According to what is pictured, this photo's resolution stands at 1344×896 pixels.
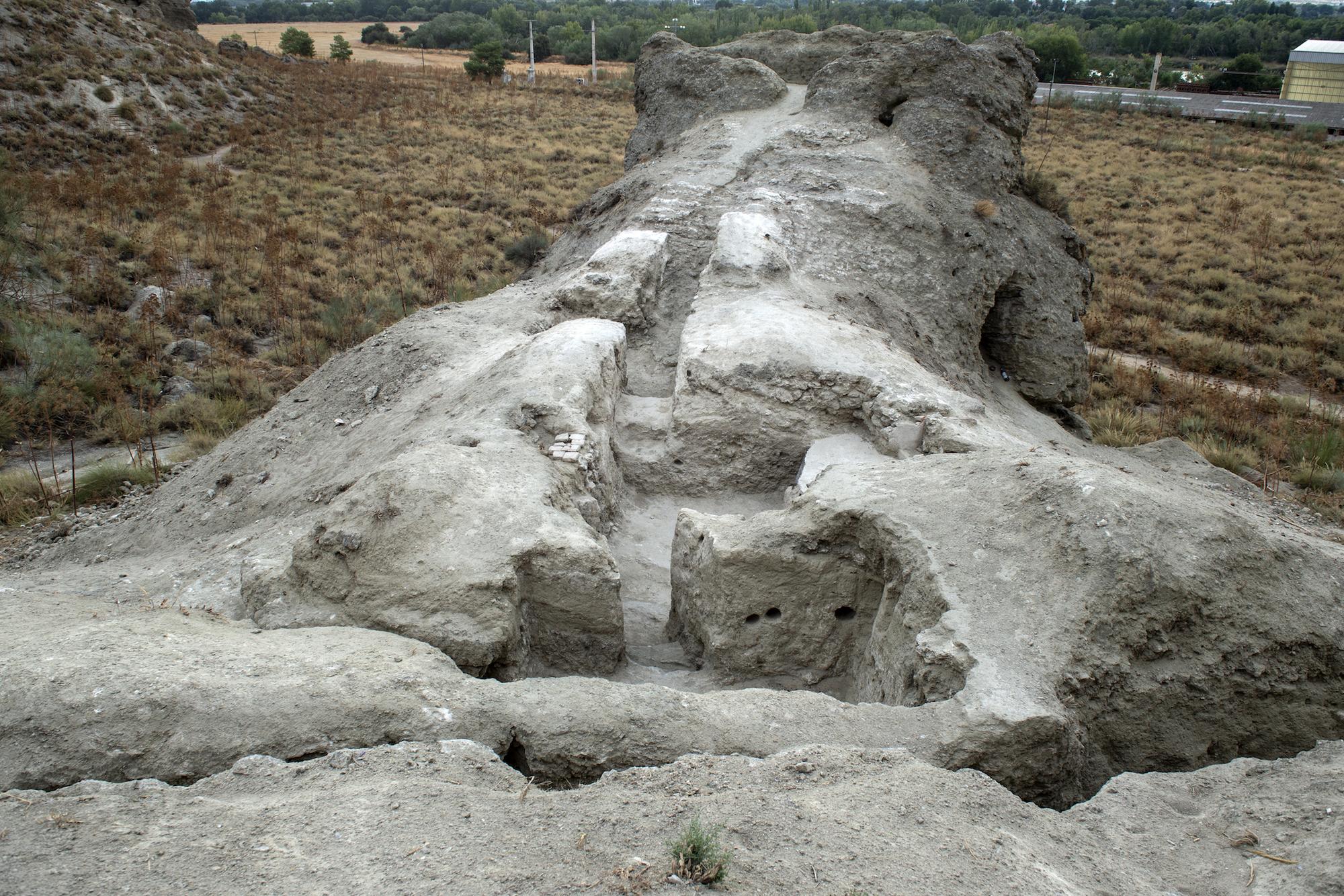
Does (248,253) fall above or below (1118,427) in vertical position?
above

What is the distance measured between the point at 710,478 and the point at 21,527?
6.18 m

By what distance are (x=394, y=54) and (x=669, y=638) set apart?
5472 cm

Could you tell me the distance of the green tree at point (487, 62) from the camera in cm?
3972

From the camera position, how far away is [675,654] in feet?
17.2

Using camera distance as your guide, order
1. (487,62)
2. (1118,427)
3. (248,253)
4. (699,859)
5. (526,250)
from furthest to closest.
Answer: (487,62) → (526,250) → (248,253) → (1118,427) → (699,859)

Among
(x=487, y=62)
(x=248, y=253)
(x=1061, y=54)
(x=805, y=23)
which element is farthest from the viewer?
(x=1061, y=54)

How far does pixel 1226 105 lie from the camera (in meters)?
40.5

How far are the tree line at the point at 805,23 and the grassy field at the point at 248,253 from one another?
64.5 feet

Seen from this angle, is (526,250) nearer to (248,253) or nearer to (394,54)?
(248,253)

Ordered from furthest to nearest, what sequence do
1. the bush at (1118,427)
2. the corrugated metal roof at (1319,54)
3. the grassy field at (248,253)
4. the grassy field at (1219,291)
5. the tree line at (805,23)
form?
the tree line at (805,23), the corrugated metal roof at (1319,54), the grassy field at (1219,291), the bush at (1118,427), the grassy field at (248,253)

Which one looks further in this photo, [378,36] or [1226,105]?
[378,36]

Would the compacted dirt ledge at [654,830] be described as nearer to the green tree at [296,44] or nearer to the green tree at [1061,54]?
the green tree at [296,44]

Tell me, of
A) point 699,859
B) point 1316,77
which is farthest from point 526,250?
point 1316,77

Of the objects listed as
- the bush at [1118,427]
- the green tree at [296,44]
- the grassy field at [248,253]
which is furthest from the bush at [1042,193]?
the green tree at [296,44]
